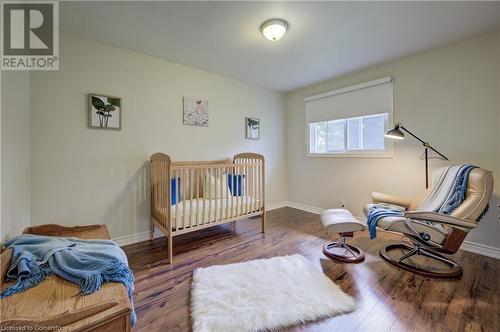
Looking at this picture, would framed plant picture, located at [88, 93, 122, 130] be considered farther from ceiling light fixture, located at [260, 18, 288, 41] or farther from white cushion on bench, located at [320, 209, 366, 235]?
white cushion on bench, located at [320, 209, 366, 235]

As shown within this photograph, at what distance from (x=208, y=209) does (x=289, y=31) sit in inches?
82.3

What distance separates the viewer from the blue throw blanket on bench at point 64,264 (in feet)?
3.38

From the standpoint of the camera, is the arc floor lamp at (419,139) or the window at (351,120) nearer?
the arc floor lamp at (419,139)

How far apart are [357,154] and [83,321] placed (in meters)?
3.42

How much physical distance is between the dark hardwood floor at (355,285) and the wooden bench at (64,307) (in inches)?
19.1

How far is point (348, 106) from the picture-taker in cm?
327

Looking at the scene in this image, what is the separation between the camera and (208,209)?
7.96 ft

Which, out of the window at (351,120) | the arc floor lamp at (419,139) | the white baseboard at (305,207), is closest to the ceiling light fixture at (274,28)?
the arc floor lamp at (419,139)

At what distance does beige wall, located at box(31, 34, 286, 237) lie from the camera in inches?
80.9

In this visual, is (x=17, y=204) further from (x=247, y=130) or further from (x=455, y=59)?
(x=455, y=59)

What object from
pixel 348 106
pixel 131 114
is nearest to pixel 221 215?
pixel 131 114

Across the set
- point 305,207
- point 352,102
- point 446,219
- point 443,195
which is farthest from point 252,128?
point 446,219

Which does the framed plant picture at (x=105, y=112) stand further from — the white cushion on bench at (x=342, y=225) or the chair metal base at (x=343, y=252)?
the chair metal base at (x=343, y=252)

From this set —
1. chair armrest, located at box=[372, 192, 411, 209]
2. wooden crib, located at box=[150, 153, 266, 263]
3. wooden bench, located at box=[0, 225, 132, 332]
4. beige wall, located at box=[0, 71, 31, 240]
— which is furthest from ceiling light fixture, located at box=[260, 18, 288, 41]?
wooden bench, located at box=[0, 225, 132, 332]
